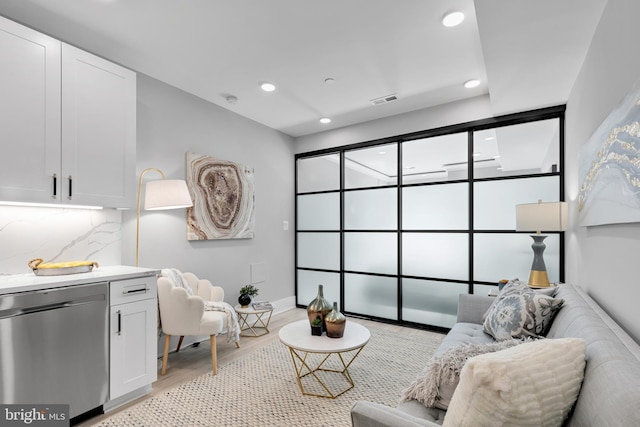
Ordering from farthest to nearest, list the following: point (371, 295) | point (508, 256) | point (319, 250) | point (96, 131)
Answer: point (319, 250), point (371, 295), point (508, 256), point (96, 131)

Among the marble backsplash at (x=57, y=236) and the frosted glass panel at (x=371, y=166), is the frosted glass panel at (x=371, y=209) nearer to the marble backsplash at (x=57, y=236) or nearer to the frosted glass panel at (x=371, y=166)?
the frosted glass panel at (x=371, y=166)

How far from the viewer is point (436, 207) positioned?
12.6 ft

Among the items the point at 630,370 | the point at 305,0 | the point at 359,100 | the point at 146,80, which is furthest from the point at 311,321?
the point at 146,80

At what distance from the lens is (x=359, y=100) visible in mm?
3594

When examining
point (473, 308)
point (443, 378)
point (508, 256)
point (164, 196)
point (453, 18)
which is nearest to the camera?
point (443, 378)

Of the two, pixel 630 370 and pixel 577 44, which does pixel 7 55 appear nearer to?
pixel 630 370

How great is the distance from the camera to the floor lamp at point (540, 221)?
2547 mm

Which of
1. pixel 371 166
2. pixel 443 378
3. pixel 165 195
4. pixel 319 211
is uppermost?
pixel 371 166

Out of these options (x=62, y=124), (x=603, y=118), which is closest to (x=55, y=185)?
(x=62, y=124)

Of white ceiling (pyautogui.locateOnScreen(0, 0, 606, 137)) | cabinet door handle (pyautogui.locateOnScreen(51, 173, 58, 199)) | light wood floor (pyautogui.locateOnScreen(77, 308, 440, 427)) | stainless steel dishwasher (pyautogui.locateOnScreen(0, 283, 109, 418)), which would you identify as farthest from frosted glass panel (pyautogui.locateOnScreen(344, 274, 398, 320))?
cabinet door handle (pyautogui.locateOnScreen(51, 173, 58, 199))

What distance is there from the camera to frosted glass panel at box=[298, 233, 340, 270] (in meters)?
4.62

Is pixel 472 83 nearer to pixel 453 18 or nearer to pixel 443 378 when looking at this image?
pixel 453 18

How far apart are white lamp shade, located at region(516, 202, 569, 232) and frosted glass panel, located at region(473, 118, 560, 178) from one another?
88cm

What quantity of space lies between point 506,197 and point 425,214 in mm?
870
